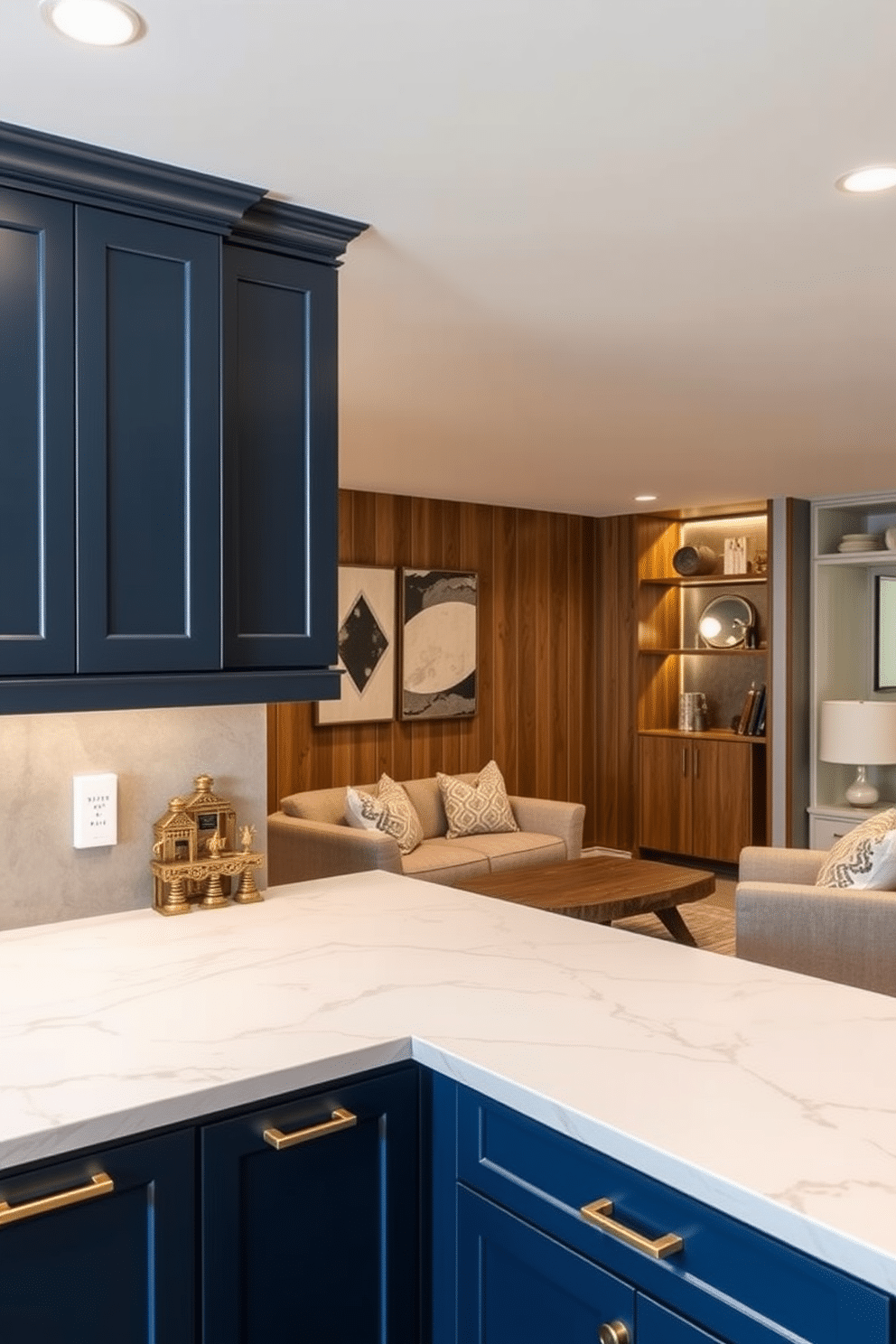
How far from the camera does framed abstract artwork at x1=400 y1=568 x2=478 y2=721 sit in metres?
6.79

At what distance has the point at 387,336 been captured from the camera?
3.20 meters

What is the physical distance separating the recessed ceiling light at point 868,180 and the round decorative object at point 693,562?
564 centimetres

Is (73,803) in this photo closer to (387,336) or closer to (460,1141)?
(460,1141)

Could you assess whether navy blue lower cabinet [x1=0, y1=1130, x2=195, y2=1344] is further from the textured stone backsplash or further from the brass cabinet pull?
the textured stone backsplash

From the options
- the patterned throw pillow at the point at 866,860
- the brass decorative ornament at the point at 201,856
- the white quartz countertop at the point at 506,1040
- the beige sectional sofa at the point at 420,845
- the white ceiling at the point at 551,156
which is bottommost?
the beige sectional sofa at the point at 420,845

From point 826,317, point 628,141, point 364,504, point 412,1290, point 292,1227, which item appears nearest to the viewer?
point 292,1227

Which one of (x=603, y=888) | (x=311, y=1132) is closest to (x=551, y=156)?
(x=311, y=1132)

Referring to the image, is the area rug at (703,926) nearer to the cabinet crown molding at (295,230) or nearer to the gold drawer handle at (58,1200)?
the cabinet crown molding at (295,230)

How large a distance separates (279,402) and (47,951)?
112cm

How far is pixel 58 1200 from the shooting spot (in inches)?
52.2

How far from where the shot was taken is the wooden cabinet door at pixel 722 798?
284 inches

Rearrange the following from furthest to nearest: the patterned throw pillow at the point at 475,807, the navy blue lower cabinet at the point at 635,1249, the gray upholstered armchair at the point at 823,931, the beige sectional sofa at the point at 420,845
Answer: the patterned throw pillow at the point at 475,807 → the beige sectional sofa at the point at 420,845 → the gray upholstered armchair at the point at 823,931 → the navy blue lower cabinet at the point at 635,1249

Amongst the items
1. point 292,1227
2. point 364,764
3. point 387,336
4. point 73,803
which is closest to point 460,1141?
point 292,1227

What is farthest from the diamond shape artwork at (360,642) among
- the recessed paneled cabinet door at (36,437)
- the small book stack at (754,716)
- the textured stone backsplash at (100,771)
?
the recessed paneled cabinet door at (36,437)
